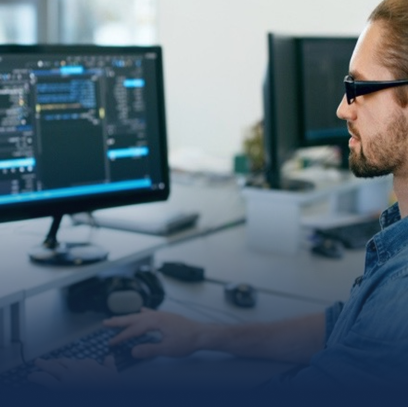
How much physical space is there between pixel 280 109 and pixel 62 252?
917 mm

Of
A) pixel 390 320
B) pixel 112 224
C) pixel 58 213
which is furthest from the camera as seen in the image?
pixel 112 224

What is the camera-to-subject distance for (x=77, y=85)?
4.92 ft

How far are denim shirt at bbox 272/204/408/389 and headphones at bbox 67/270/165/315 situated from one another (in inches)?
22.6

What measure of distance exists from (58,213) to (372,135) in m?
0.71

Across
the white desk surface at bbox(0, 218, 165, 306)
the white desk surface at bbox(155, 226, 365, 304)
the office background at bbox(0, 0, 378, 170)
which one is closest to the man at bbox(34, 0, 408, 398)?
the white desk surface at bbox(0, 218, 165, 306)

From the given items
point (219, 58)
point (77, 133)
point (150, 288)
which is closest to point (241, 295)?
point (150, 288)

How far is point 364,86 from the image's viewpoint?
3.48ft

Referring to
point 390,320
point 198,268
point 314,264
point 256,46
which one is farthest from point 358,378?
point 256,46

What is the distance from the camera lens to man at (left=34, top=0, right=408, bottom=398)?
2.90 feet

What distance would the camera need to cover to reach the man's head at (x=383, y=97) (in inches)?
40.4

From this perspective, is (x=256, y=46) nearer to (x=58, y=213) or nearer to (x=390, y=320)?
(x=58, y=213)

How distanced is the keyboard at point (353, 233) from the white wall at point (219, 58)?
211 centimetres

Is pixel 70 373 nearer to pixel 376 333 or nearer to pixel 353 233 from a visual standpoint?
pixel 376 333

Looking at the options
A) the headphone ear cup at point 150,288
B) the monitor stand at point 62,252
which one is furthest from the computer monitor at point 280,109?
the monitor stand at point 62,252
